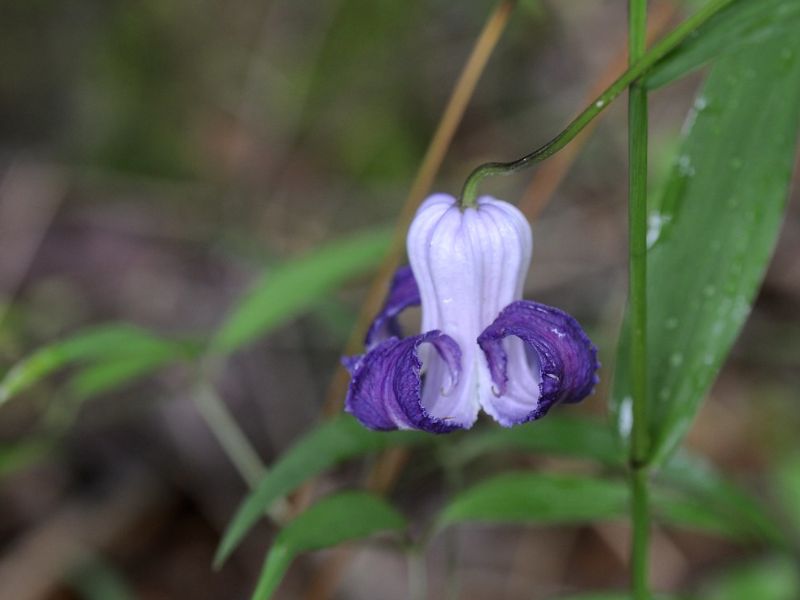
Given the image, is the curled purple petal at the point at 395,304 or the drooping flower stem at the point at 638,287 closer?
the drooping flower stem at the point at 638,287

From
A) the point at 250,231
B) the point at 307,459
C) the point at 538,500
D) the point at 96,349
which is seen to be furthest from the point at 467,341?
the point at 250,231

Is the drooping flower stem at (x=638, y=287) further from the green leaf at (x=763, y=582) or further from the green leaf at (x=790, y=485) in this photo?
the green leaf at (x=790, y=485)

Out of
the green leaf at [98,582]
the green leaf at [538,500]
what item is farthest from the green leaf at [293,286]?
the green leaf at [98,582]

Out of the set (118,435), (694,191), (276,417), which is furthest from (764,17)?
(118,435)

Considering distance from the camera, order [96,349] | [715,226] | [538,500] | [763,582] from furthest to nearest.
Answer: [763,582] → [96,349] → [538,500] → [715,226]

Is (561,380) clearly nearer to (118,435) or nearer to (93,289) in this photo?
(118,435)

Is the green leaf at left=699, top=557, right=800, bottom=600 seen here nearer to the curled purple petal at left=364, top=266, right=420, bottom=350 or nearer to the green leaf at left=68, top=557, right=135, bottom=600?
the curled purple petal at left=364, top=266, right=420, bottom=350

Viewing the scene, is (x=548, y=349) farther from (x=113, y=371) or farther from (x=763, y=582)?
(x=763, y=582)

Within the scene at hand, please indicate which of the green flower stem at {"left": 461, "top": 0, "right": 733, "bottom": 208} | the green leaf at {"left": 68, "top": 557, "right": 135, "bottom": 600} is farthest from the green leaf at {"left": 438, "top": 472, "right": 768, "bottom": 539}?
the green leaf at {"left": 68, "top": 557, "right": 135, "bottom": 600}
